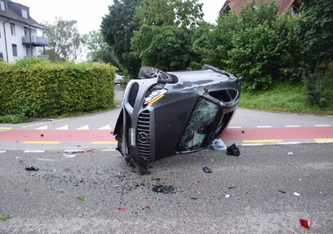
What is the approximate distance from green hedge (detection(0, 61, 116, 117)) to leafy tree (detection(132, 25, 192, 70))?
40.6ft

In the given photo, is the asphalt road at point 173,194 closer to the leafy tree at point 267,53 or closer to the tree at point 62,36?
the leafy tree at point 267,53

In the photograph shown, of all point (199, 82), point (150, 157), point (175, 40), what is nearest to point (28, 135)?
point (150, 157)

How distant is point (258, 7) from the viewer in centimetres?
1762

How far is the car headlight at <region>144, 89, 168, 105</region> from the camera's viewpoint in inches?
173

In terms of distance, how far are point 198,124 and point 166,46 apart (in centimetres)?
1973

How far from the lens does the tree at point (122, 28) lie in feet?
108

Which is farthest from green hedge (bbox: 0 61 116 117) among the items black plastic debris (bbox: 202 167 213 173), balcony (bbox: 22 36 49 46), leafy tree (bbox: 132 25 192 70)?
balcony (bbox: 22 36 49 46)

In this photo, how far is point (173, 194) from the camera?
3887 millimetres

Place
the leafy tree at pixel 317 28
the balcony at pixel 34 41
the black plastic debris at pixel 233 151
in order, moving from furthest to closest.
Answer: the balcony at pixel 34 41, the leafy tree at pixel 317 28, the black plastic debris at pixel 233 151

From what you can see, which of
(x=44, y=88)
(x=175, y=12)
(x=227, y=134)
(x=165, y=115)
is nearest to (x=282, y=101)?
(x=227, y=134)

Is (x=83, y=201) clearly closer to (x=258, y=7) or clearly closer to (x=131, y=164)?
(x=131, y=164)

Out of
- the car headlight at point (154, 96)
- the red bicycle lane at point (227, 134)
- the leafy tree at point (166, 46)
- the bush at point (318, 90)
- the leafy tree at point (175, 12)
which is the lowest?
the red bicycle lane at point (227, 134)

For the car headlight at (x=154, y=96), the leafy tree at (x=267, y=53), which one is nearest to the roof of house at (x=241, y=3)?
the leafy tree at (x=267, y=53)

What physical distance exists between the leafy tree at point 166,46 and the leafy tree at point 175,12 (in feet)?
14.4
